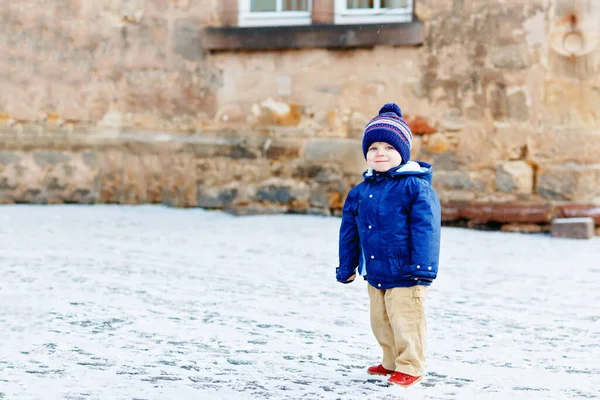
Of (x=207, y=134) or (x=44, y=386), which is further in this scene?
(x=207, y=134)

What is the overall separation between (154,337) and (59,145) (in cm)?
472

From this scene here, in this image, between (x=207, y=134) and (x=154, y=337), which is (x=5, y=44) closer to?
(x=207, y=134)

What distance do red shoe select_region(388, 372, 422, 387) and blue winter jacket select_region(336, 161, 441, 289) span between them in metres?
0.34

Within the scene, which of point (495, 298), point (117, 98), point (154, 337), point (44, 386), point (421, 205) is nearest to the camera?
point (44, 386)

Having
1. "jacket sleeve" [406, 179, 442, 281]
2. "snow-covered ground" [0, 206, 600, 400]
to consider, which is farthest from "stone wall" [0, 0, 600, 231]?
"jacket sleeve" [406, 179, 442, 281]

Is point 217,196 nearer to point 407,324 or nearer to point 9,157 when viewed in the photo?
point 9,157

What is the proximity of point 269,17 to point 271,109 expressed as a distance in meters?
0.89

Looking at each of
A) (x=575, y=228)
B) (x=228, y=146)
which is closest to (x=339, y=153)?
(x=228, y=146)

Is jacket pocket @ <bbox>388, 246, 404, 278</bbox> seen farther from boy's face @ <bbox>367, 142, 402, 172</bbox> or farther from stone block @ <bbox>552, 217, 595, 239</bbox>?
stone block @ <bbox>552, 217, 595, 239</bbox>

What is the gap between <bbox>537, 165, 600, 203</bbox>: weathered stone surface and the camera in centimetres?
738

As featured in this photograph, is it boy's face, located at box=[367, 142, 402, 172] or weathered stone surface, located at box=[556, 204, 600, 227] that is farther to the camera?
weathered stone surface, located at box=[556, 204, 600, 227]

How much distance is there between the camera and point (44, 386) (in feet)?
9.86

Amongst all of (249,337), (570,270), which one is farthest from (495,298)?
(249,337)

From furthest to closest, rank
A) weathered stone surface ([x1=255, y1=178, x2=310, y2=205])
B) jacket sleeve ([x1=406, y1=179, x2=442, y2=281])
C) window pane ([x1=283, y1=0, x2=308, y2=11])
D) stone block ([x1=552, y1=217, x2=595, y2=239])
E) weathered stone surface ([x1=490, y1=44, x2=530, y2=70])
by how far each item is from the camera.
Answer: window pane ([x1=283, y1=0, x2=308, y2=11]), weathered stone surface ([x1=255, y1=178, x2=310, y2=205]), weathered stone surface ([x1=490, y1=44, x2=530, y2=70]), stone block ([x1=552, y1=217, x2=595, y2=239]), jacket sleeve ([x1=406, y1=179, x2=442, y2=281])
